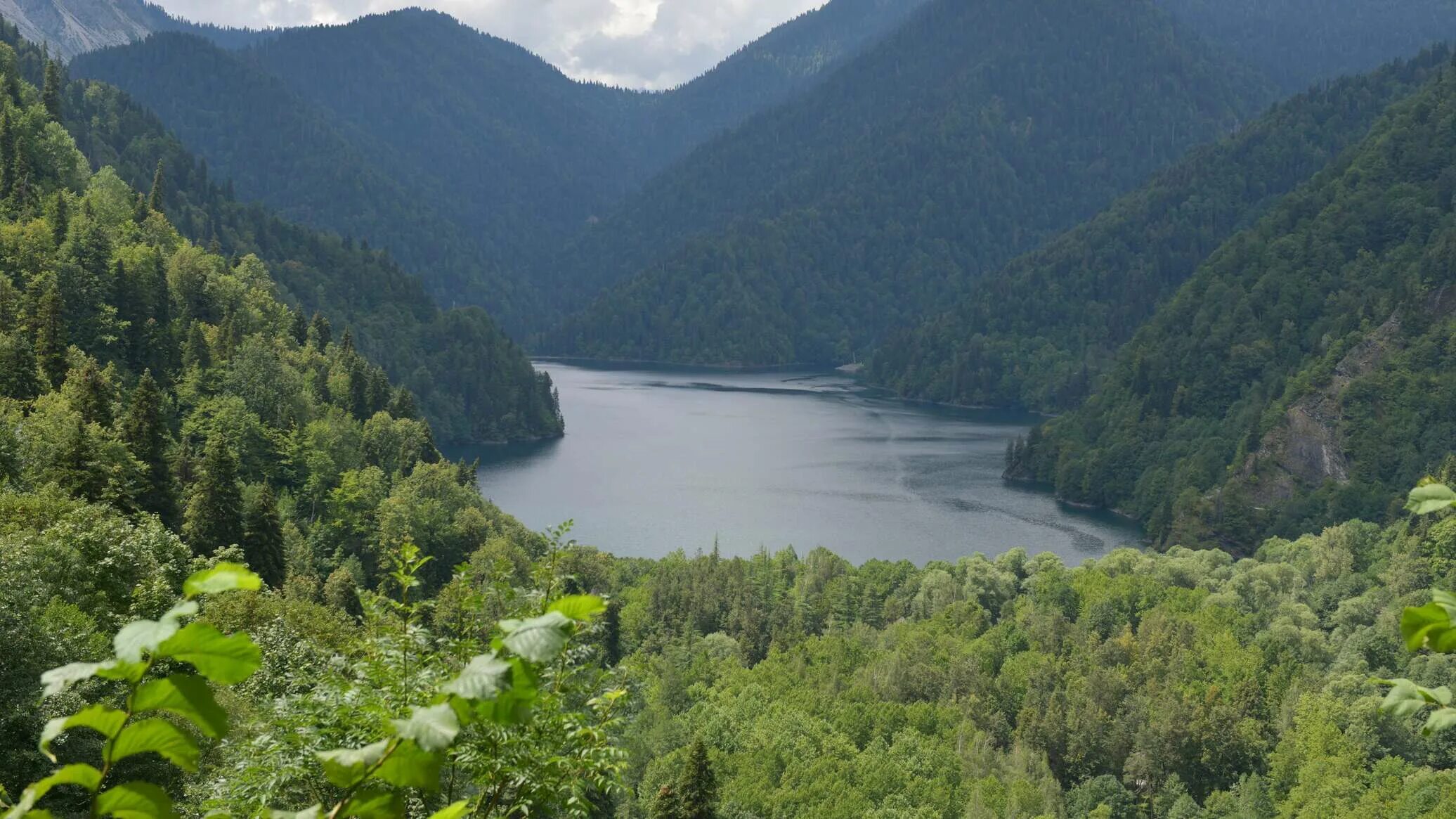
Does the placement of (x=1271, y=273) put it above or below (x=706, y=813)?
above

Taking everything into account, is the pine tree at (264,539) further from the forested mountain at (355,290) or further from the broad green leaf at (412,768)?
the forested mountain at (355,290)

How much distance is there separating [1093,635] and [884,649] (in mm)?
11879

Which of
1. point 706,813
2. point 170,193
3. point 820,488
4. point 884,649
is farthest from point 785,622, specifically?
point 170,193

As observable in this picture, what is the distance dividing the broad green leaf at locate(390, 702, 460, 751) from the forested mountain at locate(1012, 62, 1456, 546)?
401 feet

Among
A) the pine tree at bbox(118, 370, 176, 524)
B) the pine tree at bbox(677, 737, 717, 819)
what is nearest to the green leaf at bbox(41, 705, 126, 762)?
the pine tree at bbox(677, 737, 717, 819)

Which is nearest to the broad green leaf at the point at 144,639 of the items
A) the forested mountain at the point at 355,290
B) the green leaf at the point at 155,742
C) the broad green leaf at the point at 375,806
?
the green leaf at the point at 155,742

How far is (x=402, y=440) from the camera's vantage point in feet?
292

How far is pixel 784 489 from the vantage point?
122 metres

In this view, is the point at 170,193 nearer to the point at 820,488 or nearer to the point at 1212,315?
the point at 820,488

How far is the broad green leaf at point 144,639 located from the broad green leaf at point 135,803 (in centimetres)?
41

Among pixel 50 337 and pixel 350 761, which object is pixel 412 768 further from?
pixel 50 337

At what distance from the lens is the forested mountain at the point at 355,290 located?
146000 millimetres

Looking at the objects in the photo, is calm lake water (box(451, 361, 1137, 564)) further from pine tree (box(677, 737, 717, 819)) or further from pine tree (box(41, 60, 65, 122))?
pine tree (box(677, 737, 717, 819))

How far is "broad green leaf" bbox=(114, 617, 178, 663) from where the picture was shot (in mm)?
2420
